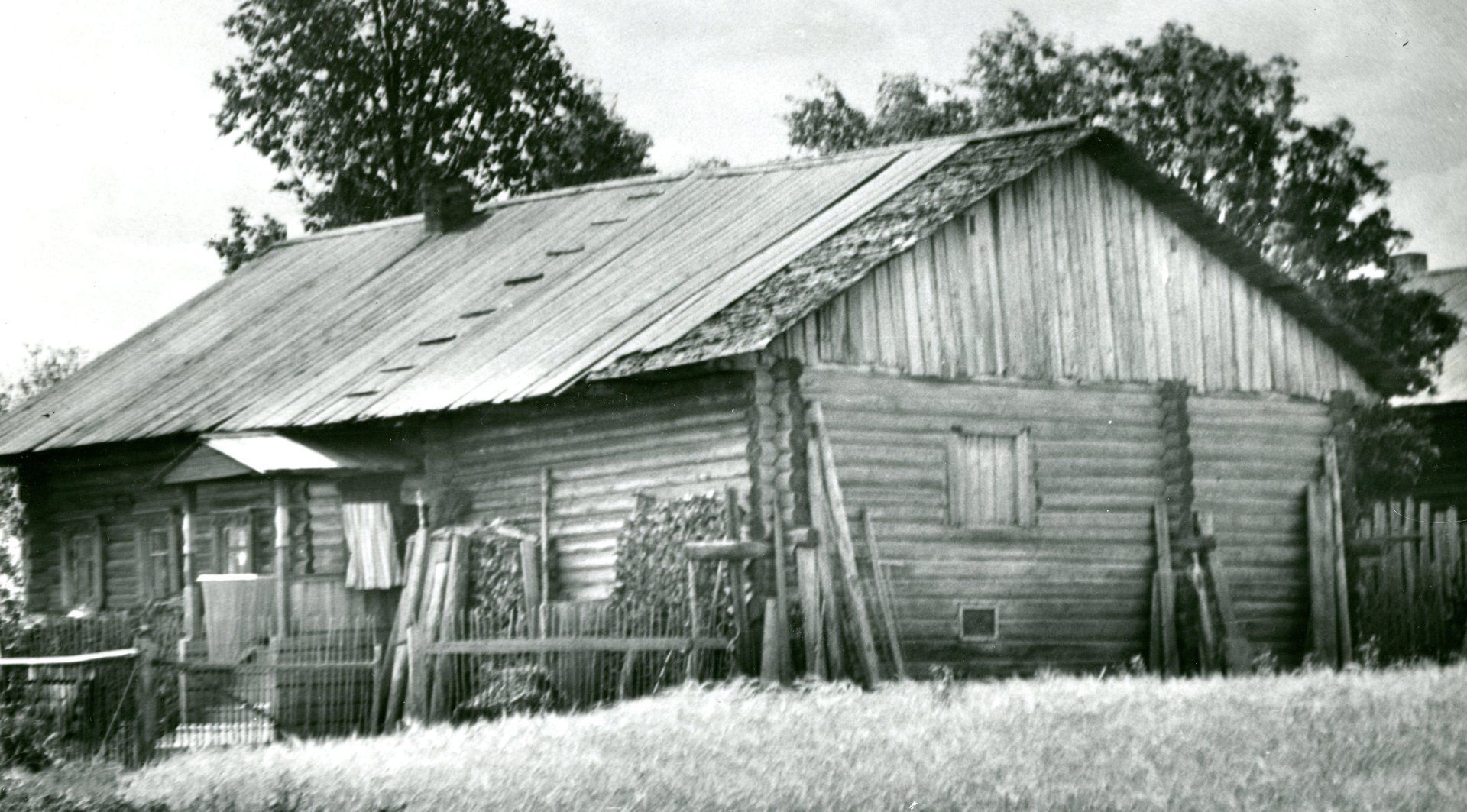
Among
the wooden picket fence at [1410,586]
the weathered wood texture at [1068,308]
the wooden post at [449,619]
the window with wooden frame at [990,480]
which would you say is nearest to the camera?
the wooden post at [449,619]

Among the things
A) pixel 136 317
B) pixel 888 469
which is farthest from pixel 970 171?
pixel 136 317

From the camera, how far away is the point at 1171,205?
24719mm

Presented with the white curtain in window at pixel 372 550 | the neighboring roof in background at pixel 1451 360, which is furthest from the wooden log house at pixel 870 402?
the neighboring roof in background at pixel 1451 360

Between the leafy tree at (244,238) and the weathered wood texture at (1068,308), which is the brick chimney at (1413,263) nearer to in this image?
the weathered wood texture at (1068,308)

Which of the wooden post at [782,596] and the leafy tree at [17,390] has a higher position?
the leafy tree at [17,390]

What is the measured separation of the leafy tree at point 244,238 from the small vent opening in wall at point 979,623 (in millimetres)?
27409

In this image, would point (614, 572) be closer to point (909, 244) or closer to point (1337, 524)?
point (909, 244)

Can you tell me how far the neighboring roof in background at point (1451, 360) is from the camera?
3750cm

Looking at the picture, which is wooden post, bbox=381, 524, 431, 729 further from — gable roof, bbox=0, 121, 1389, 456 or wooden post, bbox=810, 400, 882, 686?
wooden post, bbox=810, 400, 882, 686

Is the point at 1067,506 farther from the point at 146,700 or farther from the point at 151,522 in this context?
the point at 151,522

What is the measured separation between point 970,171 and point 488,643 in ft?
24.9

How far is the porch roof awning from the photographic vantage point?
24.9 meters

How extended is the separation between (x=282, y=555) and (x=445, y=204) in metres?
9.68

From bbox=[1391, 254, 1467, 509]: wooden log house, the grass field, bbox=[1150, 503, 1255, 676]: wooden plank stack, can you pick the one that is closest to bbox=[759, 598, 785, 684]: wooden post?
the grass field
